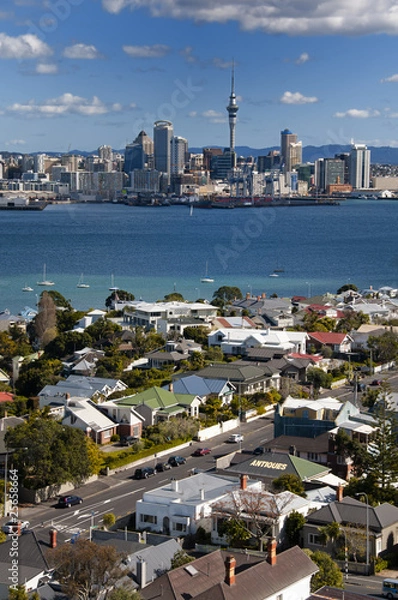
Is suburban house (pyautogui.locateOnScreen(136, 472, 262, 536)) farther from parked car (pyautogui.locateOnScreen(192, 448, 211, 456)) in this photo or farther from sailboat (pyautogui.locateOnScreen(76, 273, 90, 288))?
sailboat (pyautogui.locateOnScreen(76, 273, 90, 288))

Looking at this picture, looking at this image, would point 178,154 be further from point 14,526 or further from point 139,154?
point 14,526

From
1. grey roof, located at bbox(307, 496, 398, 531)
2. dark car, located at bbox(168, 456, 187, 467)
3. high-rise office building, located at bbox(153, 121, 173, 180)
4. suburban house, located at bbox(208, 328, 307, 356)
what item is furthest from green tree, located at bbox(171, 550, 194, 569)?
high-rise office building, located at bbox(153, 121, 173, 180)

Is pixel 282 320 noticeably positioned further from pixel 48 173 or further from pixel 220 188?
pixel 48 173

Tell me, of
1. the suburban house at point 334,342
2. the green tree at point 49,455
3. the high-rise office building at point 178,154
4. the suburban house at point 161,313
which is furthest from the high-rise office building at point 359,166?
the green tree at point 49,455

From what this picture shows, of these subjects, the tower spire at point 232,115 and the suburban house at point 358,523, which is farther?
the tower spire at point 232,115

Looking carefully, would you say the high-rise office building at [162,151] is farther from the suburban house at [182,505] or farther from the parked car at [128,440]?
the suburban house at [182,505]
